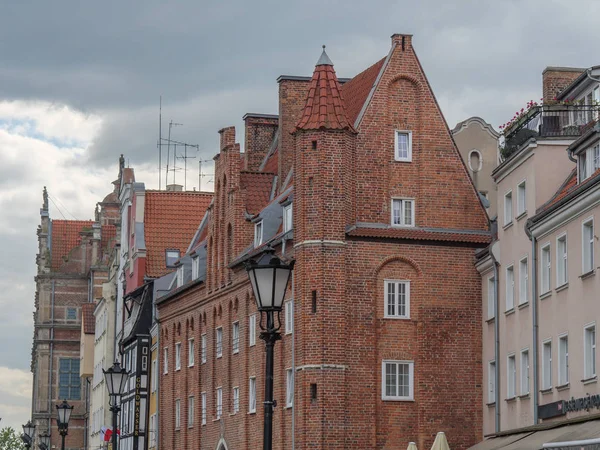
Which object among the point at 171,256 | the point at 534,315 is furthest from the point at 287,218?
the point at 171,256

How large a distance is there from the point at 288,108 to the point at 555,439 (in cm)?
3091

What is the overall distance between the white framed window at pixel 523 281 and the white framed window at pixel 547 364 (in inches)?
88.5

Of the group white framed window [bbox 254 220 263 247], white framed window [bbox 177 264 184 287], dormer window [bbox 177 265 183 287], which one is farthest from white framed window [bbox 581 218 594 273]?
dormer window [bbox 177 265 183 287]

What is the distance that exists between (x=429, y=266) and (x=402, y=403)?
484 cm

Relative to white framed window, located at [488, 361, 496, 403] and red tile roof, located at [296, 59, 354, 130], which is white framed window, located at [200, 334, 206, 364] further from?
white framed window, located at [488, 361, 496, 403]

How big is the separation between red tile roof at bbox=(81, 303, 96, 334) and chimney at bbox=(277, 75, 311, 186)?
46137 mm

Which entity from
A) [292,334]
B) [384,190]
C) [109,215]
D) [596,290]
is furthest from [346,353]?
[109,215]

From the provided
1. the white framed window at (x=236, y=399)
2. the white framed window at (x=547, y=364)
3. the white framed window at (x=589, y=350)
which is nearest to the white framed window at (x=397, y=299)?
the white framed window at (x=547, y=364)

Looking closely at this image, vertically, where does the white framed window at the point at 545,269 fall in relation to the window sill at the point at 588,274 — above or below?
above

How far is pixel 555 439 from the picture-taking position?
3619cm

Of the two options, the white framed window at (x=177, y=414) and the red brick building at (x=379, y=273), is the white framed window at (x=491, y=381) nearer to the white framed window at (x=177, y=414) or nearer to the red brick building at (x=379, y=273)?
the red brick building at (x=379, y=273)

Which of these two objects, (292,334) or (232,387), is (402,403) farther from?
(232,387)

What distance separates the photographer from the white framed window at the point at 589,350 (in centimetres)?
4062

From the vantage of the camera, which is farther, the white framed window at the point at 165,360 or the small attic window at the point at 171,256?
the small attic window at the point at 171,256
